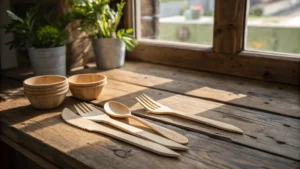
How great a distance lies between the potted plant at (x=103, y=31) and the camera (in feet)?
4.03

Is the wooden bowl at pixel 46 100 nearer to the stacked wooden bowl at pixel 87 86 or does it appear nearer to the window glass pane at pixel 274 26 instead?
the stacked wooden bowl at pixel 87 86

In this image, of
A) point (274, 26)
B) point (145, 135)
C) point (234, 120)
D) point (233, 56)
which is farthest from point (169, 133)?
point (274, 26)

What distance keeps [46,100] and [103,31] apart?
0.54 meters

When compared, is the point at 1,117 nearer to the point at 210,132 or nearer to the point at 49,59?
the point at 49,59

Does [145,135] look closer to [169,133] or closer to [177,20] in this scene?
[169,133]

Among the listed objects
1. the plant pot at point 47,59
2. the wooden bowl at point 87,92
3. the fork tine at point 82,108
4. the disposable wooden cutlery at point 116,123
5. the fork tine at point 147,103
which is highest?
the plant pot at point 47,59

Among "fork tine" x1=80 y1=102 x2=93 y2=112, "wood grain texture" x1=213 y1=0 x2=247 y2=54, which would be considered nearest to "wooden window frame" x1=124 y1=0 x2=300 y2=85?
"wood grain texture" x1=213 y1=0 x2=247 y2=54

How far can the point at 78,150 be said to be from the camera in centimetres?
63

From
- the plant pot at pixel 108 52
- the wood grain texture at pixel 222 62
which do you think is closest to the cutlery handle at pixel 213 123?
the wood grain texture at pixel 222 62

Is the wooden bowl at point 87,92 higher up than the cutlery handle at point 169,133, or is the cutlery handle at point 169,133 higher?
the wooden bowl at point 87,92

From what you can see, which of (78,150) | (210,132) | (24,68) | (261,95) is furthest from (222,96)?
(24,68)

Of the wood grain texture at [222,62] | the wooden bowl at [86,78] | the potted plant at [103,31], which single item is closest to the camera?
the wooden bowl at [86,78]

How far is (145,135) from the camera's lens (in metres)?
0.67

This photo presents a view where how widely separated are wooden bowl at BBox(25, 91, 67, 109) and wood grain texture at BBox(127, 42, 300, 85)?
24.3 inches
